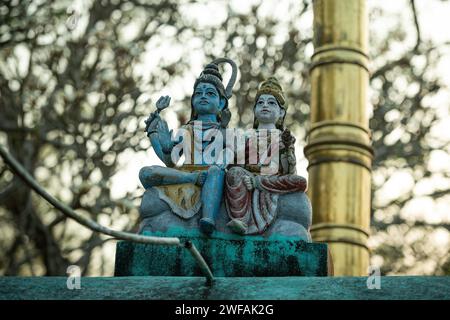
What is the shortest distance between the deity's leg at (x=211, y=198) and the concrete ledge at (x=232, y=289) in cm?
59

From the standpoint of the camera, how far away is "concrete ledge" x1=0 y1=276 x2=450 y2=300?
779cm

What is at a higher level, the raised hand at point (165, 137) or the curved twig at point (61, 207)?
the raised hand at point (165, 137)

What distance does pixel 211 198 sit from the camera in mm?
8828

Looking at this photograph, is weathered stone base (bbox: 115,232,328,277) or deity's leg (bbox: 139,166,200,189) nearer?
weathered stone base (bbox: 115,232,328,277)

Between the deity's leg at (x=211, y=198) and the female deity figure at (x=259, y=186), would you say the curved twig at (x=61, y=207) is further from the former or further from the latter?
the female deity figure at (x=259, y=186)

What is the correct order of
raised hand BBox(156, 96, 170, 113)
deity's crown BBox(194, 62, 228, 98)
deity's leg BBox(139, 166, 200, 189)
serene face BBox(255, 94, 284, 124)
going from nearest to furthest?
1. deity's leg BBox(139, 166, 200, 189)
2. raised hand BBox(156, 96, 170, 113)
3. serene face BBox(255, 94, 284, 124)
4. deity's crown BBox(194, 62, 228, 98)

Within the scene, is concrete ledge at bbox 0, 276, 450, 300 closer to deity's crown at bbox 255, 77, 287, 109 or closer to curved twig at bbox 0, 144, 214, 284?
curved twig at bbox 0, 144, 214, 284

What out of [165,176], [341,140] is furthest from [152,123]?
[341,140]

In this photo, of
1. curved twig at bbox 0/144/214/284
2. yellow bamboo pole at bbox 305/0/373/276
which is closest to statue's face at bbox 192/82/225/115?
yellow bamboo pole at bbox 305/0/373/276

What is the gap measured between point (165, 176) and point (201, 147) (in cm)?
45

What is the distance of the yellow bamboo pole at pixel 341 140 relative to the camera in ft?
35.4

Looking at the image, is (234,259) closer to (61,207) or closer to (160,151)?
(160,151)

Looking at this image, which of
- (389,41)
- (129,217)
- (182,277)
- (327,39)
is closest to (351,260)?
(327,39)

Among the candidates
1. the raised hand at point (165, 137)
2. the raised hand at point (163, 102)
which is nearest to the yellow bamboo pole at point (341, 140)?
the raised hand at point (165, 137)
